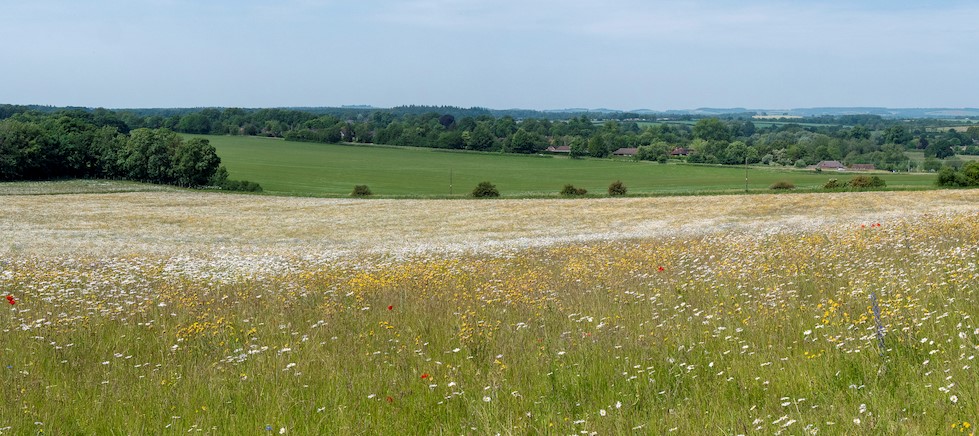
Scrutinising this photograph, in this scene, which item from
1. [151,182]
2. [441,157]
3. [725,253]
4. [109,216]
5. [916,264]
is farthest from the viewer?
[441,157]

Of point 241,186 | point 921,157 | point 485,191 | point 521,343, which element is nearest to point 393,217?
point 485,191

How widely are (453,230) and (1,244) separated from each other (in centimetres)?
2085

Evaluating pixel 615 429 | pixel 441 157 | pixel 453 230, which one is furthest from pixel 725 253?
pixel 441 157

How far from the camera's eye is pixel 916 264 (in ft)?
34.0

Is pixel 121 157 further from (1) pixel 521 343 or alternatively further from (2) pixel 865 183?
(1) pixel 521 343

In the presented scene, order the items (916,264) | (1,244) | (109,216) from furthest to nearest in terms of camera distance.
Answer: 1. (109,216)
2. (1,244)
3. (916,264)

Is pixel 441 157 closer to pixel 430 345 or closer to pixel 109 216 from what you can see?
pixel 109 216

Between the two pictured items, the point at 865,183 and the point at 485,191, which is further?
the point at 485,191

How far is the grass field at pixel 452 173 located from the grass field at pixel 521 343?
74.1 m

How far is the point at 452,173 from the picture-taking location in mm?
131000

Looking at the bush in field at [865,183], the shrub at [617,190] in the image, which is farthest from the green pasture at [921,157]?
the shrub at [617,190]

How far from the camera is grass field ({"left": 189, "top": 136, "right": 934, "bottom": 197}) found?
334ft

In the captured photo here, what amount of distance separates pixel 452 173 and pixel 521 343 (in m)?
124

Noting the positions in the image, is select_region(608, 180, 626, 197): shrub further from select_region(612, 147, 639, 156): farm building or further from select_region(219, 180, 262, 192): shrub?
select_region(612, 147, 639, 156): farm building
